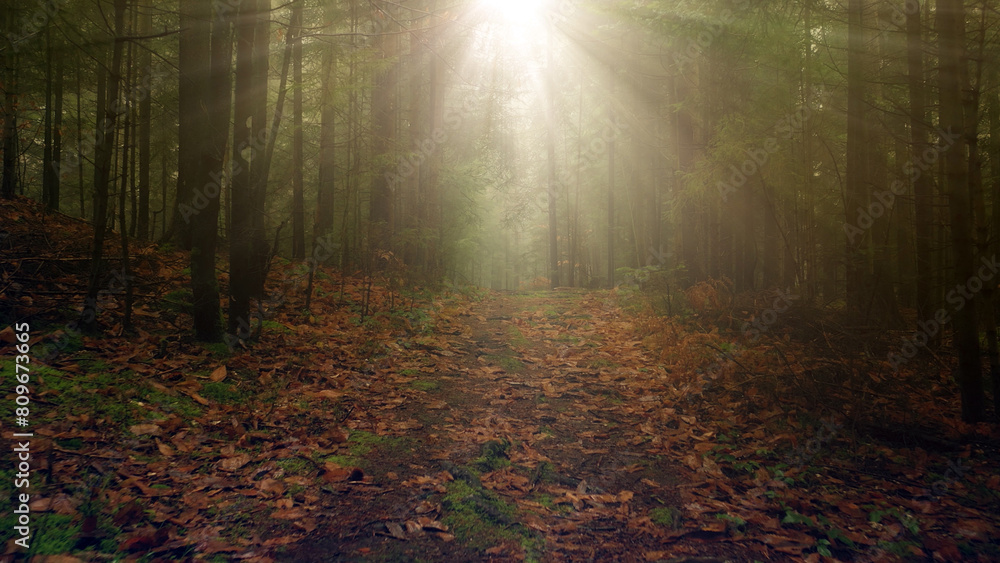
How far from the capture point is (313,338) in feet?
24.5

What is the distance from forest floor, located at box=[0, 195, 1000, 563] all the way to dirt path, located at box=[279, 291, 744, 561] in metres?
0.03

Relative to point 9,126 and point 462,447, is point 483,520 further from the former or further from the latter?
point 9,126

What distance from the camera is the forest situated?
3.30 m

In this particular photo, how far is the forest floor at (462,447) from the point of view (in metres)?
3.12

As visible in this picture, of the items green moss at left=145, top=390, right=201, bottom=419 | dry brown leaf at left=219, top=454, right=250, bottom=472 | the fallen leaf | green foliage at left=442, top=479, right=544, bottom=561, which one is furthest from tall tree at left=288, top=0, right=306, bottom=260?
the fallen leaf

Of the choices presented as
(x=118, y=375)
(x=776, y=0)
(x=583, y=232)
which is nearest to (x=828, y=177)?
(x=776, y=0)

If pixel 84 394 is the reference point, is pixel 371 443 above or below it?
below

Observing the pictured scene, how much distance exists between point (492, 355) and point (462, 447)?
369cm

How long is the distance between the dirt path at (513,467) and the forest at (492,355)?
0.12 feet

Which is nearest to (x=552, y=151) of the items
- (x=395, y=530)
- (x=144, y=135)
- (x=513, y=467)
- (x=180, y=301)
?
(x=144, y=135)

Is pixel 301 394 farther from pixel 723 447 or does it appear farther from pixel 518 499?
pixel 723 447

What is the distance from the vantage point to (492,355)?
27.3 feet

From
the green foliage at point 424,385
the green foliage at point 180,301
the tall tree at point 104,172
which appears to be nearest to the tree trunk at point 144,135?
the green foliage at point 180,301

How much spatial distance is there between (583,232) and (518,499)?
33076 mm
